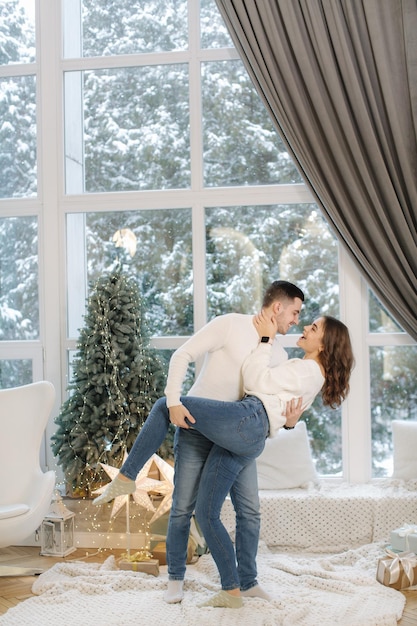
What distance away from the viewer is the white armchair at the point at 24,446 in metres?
3.78

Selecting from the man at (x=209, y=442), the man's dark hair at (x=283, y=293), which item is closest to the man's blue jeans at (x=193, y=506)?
the man at (x=209, y=442)

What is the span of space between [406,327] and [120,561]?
1.91 meters

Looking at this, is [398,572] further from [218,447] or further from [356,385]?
[356,385]

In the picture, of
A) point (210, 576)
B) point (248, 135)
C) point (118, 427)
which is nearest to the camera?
point (210, 576)

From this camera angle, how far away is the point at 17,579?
3.63 metres

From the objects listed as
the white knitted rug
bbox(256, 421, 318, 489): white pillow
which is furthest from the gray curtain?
the white knitted rug

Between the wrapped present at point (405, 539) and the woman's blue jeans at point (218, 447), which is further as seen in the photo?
the wrapped present at point (405, 539)

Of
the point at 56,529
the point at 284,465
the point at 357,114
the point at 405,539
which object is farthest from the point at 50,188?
the point at 405,539

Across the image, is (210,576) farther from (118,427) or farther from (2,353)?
(2,353)

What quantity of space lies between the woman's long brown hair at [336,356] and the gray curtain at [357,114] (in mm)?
1063

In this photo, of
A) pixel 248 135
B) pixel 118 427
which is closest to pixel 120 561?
pixel 118 427

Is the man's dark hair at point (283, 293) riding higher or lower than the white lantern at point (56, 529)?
higher

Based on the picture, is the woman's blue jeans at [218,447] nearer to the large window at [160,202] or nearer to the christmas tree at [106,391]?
the christmas tree at [106,391]

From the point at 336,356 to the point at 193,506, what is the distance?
86 cm
